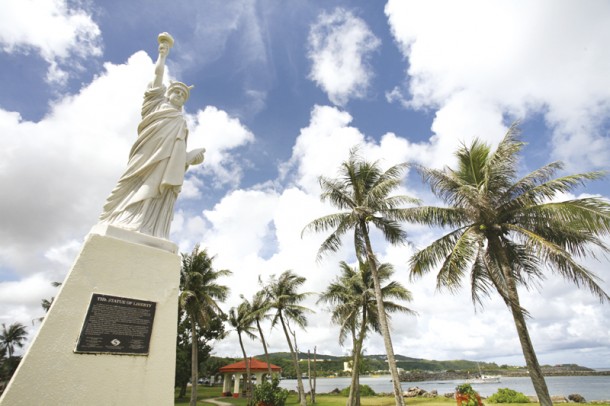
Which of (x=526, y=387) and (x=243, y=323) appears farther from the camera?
(x=526, y=387)

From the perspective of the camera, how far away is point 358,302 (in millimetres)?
20062

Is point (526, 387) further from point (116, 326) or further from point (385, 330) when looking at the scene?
point (116, 326)

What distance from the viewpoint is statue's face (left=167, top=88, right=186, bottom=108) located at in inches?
219

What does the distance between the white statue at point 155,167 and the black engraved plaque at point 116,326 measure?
101 cm

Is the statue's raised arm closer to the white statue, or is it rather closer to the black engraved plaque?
the white statue

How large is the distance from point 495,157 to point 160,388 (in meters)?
10.9

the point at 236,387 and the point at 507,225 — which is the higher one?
the point at 507,225

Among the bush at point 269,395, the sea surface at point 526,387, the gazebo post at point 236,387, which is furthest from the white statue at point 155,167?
the sea surface at point 526,387

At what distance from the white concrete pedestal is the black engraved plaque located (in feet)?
0.18

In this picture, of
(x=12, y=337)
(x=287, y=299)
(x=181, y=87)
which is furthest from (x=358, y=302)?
(x=12, y=337)

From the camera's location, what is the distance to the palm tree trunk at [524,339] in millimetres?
8367

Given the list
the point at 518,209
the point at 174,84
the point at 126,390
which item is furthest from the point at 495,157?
the point at 126,390

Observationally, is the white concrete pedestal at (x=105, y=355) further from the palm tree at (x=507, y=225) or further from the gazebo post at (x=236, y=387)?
the gazebo post at (x=236, y=387)

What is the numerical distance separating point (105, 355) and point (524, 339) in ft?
32.0
